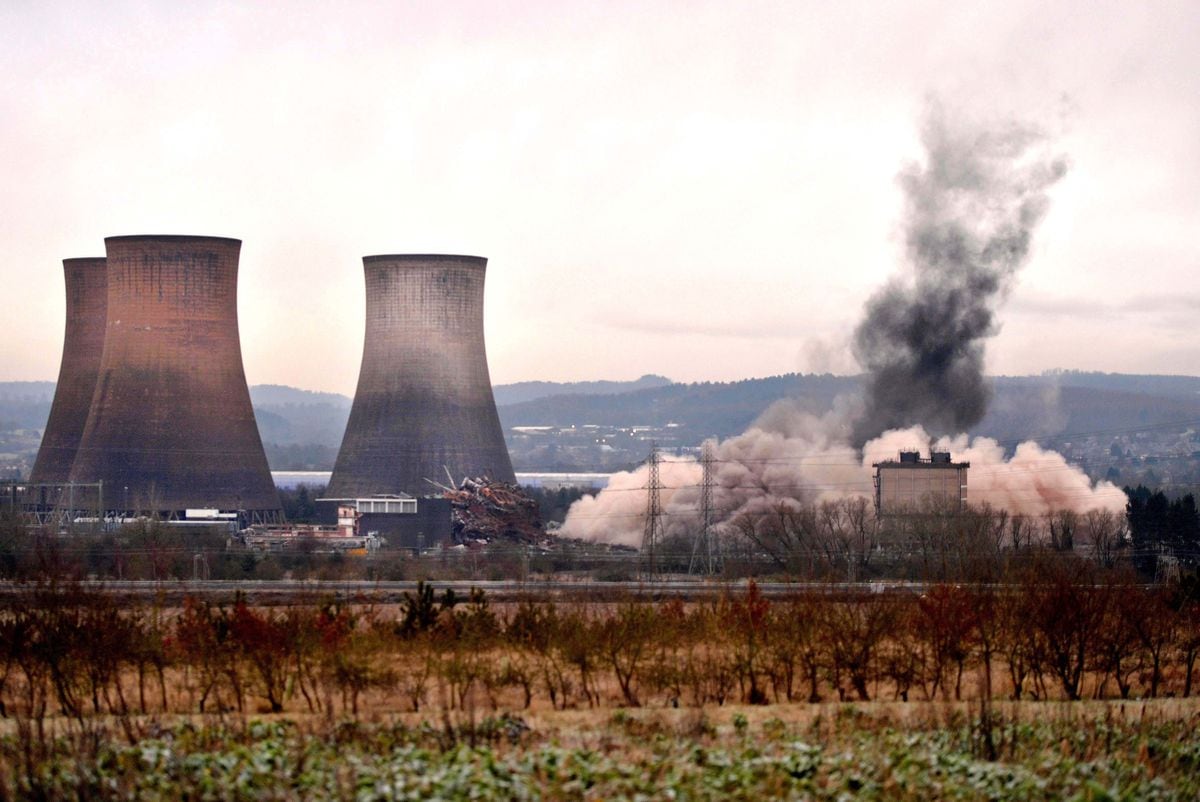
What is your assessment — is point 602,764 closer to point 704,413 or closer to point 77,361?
point 77,361

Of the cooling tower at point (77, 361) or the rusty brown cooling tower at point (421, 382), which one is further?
the cooling tower at point (77, 361)

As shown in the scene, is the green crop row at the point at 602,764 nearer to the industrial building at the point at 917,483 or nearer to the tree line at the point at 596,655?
the tree line at the point at 596,655

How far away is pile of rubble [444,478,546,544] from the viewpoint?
41438mm

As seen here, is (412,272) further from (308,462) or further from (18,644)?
(308,462)

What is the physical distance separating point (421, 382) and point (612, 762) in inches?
1119

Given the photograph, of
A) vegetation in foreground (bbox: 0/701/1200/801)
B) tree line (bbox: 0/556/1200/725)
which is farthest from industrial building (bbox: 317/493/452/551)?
vegetation in foreground (bbox: 0/701/1200/801)

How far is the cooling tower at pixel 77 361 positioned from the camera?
4244 centimetres

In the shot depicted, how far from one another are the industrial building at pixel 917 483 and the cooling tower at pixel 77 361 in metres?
19.1

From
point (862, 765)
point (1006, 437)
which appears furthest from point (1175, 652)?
point (1006, 437)

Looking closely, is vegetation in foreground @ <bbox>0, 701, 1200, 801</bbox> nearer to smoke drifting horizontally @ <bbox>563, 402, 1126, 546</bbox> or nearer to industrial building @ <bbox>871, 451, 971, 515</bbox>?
industrial building @ <bbox>871, 451, 971, 515</bbox>

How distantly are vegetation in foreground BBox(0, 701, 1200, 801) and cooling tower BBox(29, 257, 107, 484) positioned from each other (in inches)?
1193

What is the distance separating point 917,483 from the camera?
1604 inches

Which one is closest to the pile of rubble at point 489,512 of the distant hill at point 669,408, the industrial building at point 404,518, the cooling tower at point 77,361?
the industrial building at point 404,518

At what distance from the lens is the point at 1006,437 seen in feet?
312
